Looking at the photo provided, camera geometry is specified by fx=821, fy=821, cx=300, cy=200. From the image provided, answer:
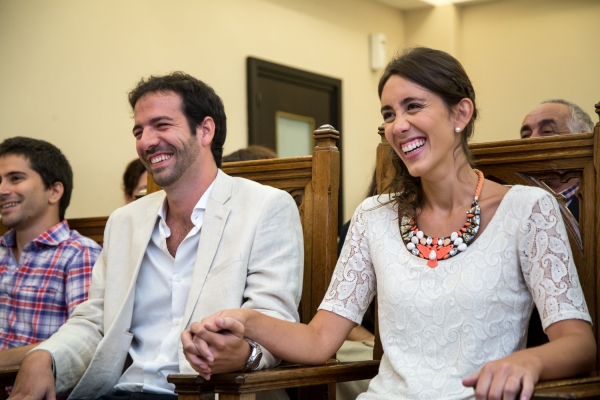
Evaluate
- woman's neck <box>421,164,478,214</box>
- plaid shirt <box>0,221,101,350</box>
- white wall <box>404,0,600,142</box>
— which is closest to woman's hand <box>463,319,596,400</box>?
woman's neck <box>421,164,478,214</box>

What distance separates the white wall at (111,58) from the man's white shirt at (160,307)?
1.64 meters

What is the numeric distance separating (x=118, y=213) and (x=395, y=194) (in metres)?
0.82

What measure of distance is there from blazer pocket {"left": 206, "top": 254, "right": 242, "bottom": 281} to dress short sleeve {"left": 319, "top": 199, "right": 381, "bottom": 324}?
24cm

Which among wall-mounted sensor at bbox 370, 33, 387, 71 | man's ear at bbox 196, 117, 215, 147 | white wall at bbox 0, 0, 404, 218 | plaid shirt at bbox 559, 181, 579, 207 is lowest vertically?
plaid shirt at bbox 559, 181, 579, 207

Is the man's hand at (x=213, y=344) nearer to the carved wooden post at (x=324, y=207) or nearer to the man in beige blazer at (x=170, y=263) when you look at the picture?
the man in beige blazer at (x=170, y=263)

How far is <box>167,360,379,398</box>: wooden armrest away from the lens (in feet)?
5.23

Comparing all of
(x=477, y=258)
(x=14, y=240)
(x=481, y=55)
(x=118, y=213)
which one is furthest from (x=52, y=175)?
(x=481, y=55)

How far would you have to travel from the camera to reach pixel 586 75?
18.6ft

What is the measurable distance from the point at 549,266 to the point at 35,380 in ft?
4.05

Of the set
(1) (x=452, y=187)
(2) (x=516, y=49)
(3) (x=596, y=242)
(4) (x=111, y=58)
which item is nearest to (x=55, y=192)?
(4) (x=111, y=58)

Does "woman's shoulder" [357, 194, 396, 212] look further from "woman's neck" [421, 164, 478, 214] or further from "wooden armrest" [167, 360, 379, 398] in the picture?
"wooden armrest" [167, 360, 379, 398]

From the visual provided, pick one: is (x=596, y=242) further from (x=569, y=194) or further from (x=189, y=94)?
(x=189, y=94)

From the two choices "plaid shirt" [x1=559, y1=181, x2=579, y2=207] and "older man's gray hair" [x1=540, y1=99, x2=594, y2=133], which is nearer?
"plaid shirt" [x1=559, y1=181, x2=579, y2=207]

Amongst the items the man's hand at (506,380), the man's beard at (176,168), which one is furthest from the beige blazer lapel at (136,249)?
the man's hand at (506,380)
